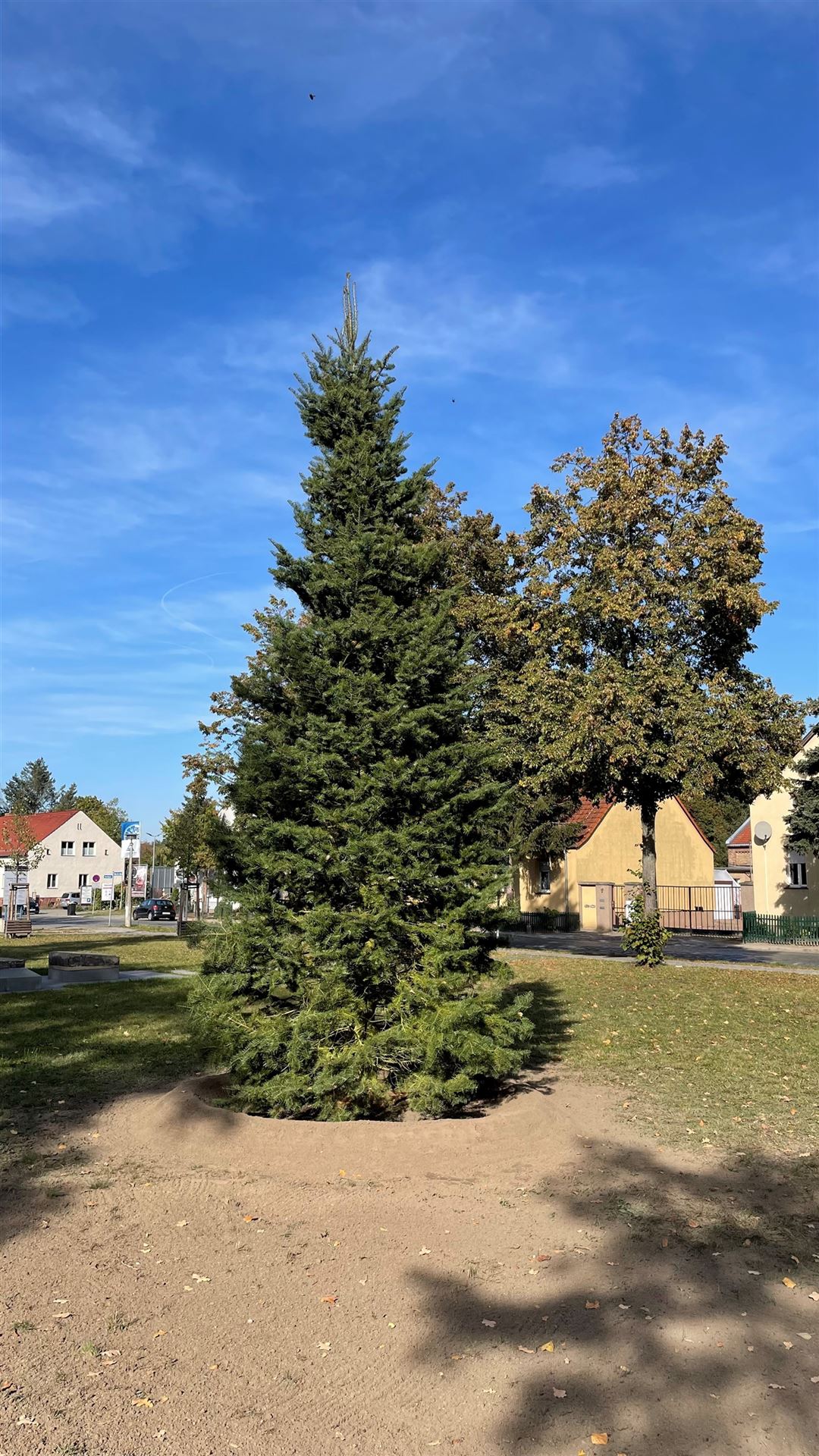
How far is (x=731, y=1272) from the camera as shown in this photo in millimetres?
5090

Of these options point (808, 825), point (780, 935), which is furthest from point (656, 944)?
point (780, 935)

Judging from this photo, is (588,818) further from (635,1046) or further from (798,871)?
(635,1046)

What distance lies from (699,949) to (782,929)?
12.9 ft

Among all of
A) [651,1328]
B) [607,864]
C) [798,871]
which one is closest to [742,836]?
[607,864]

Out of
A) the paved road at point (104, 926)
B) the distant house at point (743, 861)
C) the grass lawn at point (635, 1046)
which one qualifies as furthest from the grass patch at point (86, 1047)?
the distant house at point (743, 861)

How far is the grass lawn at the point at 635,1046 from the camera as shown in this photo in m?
8.73

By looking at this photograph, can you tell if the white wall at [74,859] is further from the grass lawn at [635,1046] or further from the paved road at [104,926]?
the grass lawn at [635,1046]

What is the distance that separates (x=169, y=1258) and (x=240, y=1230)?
52 cm

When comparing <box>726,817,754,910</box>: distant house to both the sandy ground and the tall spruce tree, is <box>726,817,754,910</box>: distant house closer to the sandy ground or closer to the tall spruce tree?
the tall spruce tree

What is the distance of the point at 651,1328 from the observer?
14.5 ft

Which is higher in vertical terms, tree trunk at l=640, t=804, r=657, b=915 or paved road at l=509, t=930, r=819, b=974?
tree trunk at l=640, t=804, r=657, b=915

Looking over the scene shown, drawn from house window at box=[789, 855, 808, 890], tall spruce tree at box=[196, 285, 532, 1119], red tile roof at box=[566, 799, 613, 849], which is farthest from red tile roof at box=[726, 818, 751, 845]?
tall spruce tree at box=[196, 285, 532, 1119]

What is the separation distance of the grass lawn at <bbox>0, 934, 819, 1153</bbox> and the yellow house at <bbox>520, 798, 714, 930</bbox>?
23.7m

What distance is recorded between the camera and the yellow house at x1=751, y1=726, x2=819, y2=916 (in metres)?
38.4
